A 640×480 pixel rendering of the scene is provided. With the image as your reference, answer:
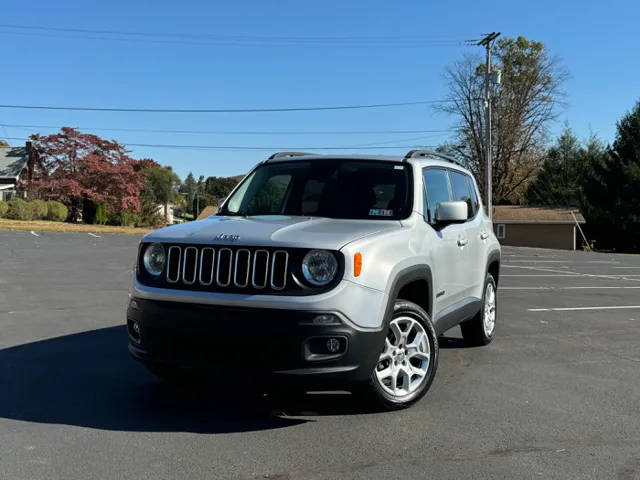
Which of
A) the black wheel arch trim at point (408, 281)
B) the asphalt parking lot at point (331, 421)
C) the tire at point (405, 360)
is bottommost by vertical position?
the asphalt parking lot at point (331, 421)

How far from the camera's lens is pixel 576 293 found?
494 inches

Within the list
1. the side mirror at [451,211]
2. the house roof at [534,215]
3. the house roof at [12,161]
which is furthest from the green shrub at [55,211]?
the side mirror at [451,211]

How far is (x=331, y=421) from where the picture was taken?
14.3 ft

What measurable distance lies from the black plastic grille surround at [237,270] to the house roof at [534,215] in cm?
4834

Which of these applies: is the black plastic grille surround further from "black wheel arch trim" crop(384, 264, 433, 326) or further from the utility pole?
the utility pole

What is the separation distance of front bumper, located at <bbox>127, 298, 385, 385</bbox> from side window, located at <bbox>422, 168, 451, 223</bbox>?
1.61m

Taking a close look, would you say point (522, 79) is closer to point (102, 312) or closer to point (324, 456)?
point (102, 312)

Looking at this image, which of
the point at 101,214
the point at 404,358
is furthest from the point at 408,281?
the point at 101,214

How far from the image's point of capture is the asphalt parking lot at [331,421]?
3.58 metres

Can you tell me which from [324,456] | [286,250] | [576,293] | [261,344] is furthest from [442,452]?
[576,293]

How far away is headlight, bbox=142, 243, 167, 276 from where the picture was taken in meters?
4.52

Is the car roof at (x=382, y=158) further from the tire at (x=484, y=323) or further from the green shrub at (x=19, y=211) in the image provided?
the green shrub at (x=19, y=211)

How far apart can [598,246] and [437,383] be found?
173 ft

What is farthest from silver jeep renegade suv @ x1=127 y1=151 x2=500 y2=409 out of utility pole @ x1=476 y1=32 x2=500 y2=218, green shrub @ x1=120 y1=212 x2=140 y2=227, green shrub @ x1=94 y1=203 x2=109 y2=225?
green shrub @ x1=94 y1=203 x2=109 y2=225
